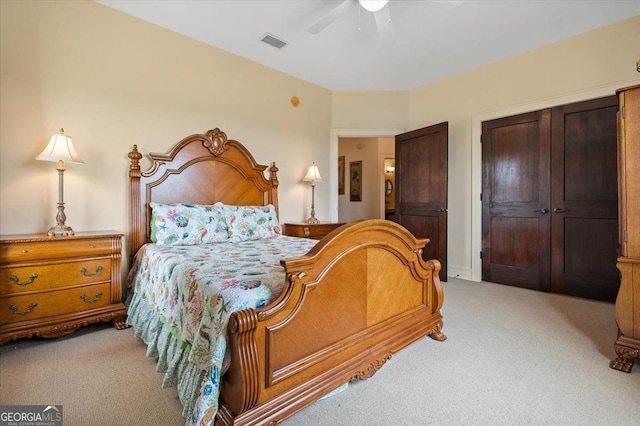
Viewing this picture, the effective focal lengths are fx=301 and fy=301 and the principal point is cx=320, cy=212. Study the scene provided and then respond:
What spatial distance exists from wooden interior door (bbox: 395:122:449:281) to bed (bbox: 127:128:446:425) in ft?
6.60

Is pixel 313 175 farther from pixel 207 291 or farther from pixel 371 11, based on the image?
pixel 207 291

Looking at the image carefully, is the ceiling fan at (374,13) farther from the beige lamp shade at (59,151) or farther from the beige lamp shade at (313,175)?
the beige lamp shade at (59,151)

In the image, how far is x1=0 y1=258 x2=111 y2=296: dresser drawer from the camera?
205 cm

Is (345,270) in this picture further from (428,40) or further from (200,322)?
(428,40)

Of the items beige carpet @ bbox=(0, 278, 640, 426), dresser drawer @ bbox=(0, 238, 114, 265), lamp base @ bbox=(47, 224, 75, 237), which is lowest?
beige carpet @ bbox=(0, 278, 640, 426)

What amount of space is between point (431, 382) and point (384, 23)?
2.66 m

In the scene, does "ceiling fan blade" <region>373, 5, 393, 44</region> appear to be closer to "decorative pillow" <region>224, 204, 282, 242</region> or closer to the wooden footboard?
the wooden footboard

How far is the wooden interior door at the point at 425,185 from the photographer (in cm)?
402

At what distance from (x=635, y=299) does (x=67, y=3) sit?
4.77m

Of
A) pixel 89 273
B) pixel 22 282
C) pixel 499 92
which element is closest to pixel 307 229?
pixel 89 273

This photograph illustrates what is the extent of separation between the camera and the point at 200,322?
140 cm

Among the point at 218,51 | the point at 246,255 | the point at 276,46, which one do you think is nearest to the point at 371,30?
the point at 276,46

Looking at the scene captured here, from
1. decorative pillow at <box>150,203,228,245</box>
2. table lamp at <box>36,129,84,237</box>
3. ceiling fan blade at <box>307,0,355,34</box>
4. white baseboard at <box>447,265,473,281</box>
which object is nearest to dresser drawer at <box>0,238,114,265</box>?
table lamp at <box>36,129,84,237</box>

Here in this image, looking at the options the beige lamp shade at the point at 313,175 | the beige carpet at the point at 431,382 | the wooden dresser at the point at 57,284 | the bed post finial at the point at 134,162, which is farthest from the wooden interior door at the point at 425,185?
the wooden dresser at the point at 57,284
